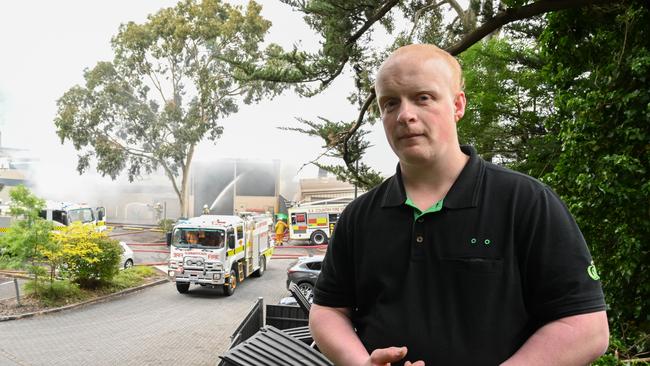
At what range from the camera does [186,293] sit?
1525 centimetres

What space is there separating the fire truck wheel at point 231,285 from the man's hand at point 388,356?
13738 millimetres

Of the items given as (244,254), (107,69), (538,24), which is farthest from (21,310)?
(107,69)

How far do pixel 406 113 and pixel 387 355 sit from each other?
0.54 m

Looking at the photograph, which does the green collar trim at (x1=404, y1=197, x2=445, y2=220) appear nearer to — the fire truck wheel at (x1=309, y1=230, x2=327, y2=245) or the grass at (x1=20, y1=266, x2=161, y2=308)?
the grass at (x1=20, y1=266, x2=161, y2=308)

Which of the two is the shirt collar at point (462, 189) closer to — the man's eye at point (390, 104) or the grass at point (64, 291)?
the man's eye at point (390, 104)

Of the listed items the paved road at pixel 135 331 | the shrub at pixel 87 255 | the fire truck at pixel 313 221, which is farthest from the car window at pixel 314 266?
the fire truck at pixel 313 221

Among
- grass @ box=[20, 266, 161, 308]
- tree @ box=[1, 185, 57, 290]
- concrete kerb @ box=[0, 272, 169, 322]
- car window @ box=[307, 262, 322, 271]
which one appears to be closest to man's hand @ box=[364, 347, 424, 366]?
car window @ box=[307, 262, 322, 271]

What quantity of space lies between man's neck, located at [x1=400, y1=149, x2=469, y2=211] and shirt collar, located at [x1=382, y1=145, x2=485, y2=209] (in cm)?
2

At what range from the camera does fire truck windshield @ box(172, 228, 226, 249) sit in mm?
14055

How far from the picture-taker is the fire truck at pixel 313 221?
2662 centimetres

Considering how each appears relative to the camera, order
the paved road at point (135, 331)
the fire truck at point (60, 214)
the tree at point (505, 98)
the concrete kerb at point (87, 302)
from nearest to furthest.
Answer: the paved road at point (135, 331) → the tree at point (505, 98) → the concrete kerb at point (87, 302) → the fire truck at point (60, 214)

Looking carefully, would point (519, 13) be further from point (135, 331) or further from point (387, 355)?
point (135, 331)

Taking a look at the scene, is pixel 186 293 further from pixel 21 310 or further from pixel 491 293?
pixel 491 293

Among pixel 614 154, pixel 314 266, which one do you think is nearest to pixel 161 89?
pixel 314 266
